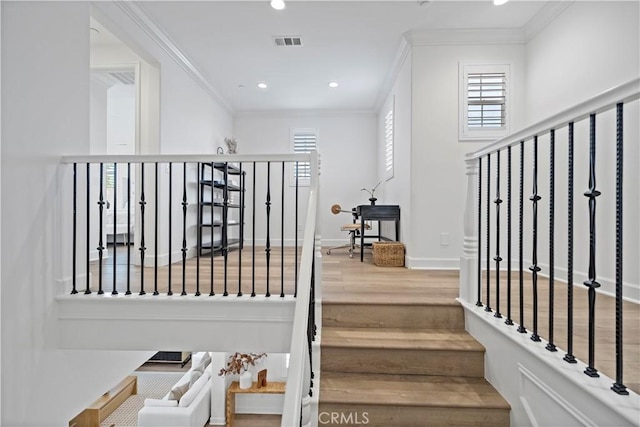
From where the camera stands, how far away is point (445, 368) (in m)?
2.06

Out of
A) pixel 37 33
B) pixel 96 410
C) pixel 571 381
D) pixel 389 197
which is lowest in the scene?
pixel 96 410

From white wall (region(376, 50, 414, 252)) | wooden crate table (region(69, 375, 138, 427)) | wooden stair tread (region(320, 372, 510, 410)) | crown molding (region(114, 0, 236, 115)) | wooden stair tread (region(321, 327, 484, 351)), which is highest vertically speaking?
crown molding (region(114, 0, 236, 115))

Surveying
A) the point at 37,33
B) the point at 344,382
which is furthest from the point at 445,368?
the point at 37,33

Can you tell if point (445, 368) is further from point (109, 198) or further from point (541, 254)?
point (109, 198)

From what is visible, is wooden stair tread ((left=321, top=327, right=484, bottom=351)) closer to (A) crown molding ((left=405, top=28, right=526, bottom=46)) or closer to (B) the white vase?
(A) crown molding ((left=405, top=28, right=526, bottom=46))

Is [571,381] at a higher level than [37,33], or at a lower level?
lower

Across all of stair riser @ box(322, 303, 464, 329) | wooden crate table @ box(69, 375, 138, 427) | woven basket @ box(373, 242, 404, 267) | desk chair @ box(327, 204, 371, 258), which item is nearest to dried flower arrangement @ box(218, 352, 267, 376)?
wooden crate table @ box(69, 375, 138, 427)

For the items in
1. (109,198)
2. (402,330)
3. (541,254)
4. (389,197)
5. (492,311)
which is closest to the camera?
(492,311)

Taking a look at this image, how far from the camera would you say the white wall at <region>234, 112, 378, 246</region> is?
6.89m

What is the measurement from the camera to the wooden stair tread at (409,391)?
1.78 metres

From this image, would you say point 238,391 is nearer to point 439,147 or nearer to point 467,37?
point 439,147

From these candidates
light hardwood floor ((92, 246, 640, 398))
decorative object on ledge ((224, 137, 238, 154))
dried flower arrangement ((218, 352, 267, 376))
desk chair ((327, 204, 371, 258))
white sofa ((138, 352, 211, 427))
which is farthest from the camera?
decorative object on ledge ((224, 137, 238, 154))

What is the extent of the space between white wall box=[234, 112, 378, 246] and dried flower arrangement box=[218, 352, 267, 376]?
2415 millimetres

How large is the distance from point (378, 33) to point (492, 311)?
10.6 ft
